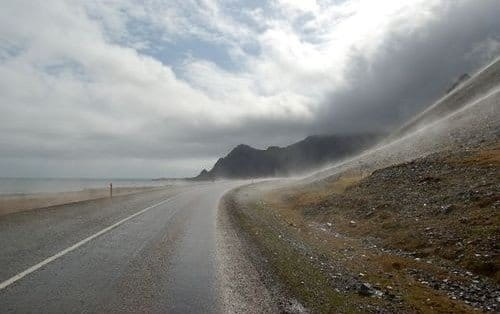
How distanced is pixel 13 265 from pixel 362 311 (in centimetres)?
726

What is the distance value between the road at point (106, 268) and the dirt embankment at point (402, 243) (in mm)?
1945

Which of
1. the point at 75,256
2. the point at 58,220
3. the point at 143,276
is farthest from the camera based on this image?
the point at 58,220

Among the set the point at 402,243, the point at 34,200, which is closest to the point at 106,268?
the point at 402,243

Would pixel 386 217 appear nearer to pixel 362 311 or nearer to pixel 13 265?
pixel 362 311

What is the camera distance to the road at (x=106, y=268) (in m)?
7.24

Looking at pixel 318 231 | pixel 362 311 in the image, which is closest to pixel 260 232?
pixel 318 231

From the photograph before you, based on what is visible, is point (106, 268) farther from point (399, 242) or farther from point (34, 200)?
point (34, 200)

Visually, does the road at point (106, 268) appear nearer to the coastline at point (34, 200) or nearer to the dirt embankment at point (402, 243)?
the dirt embankment at point (402, 243)

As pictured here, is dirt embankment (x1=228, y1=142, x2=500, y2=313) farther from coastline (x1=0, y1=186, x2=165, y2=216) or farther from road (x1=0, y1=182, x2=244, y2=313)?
coastline (x1=0, y1=186, x2=165, y2=216)

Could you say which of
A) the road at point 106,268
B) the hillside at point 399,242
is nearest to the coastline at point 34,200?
the road at point 106,268

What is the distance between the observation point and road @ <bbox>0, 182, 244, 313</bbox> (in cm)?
724

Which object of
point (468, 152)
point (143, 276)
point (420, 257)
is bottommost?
point (420, 257)

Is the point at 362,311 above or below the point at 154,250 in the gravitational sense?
below

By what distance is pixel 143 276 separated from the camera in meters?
9.05
